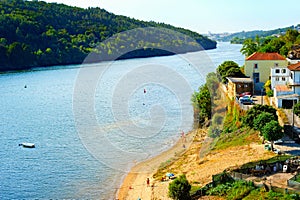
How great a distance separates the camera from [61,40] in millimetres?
90938

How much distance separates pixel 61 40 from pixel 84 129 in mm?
62376

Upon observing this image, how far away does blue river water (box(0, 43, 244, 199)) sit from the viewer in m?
22.4

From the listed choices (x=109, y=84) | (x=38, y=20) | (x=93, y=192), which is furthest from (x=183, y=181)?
(x=38, y=20)

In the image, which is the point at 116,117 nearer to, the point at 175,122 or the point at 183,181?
the point at 175,122

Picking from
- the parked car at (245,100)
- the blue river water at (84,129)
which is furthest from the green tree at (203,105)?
the parked car at (245,100)

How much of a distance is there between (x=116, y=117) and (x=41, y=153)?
9372 mm

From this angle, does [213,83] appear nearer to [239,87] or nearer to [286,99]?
[239,87]

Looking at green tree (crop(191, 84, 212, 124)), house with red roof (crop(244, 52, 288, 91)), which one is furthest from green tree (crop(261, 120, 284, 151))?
house with red roof (crop(244, 52, 288, 91))

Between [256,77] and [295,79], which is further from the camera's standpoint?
[256,77]

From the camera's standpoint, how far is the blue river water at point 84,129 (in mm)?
22359

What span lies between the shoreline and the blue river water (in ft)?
1.64

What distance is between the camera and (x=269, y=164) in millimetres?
17406

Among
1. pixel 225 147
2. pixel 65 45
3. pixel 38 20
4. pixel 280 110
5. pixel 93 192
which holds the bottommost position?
pixel 93 192

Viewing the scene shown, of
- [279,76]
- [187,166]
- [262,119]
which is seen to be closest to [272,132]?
[262,119]
